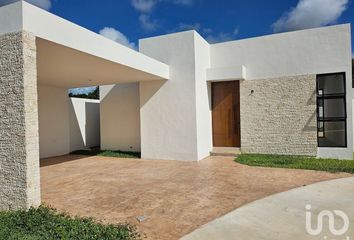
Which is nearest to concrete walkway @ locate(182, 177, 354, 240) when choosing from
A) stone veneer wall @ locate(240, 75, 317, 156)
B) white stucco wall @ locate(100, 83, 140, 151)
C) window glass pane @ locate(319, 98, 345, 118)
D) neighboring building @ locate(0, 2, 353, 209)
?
stone veneer wall @ locate(240, 75, 317, 156)

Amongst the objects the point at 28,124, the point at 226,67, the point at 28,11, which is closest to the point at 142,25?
the point at 226,67

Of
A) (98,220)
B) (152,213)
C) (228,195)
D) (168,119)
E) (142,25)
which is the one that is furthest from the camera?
(142,25)

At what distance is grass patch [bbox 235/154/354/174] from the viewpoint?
24.7 ft

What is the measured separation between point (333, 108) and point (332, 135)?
3.53 feet

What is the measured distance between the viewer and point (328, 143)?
9414 mm

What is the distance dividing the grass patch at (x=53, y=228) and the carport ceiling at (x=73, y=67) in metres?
3.40

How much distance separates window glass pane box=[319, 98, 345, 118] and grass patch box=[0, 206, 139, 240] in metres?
8.82

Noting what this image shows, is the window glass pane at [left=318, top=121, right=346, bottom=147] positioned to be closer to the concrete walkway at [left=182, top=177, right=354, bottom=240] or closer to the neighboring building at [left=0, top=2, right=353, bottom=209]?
the neighboring building at [left=0, top=2, right=353, bottom=209]

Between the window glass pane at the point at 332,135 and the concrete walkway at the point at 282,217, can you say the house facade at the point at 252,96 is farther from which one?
the concrete walkway at the point at 282,217

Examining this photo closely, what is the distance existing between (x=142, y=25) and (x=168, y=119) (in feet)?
18.4

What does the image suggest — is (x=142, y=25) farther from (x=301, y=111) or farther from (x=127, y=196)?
(x=127, y=196)

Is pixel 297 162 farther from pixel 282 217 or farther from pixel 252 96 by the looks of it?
pixel 282 217

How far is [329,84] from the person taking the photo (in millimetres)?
9492

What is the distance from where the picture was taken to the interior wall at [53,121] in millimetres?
10992
